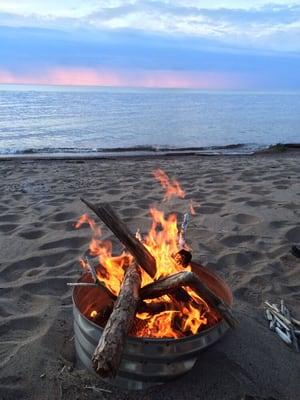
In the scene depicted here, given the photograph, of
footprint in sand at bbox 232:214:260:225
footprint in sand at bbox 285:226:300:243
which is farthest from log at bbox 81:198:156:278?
footprint in sand at bbox 232:214:260:225

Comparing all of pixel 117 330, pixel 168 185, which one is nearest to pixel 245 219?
pixel 168 185

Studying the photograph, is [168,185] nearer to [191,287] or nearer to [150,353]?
[191,287]

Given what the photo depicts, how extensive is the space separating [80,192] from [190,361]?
216 inches

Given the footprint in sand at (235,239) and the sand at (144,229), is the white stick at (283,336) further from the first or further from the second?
the footprint in sand at (235,239)

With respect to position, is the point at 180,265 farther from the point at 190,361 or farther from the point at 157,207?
the point at 157,207

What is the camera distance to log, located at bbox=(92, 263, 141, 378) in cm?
205

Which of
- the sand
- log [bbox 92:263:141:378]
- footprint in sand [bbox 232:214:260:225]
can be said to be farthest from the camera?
footprint in sand [bbox 232:214:260:225]

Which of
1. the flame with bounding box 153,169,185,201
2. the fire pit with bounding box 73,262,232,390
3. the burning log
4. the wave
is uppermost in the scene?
the burning log

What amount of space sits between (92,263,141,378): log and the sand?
63 centimetres

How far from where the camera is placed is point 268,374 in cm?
286

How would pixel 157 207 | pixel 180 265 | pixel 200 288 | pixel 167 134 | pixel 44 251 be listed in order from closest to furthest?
1. pixel 200 288
2. pixel 180 265
3. pixel 44 251
4. pixel 157 207
5. pixel 167 134

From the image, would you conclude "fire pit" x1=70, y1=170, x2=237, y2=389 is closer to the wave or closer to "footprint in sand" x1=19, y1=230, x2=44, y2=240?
"footprint in sand" x1=19, y1=230, x2=44, y2=240

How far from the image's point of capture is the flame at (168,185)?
7.27 meters

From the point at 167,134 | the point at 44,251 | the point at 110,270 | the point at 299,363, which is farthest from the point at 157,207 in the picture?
the point at 167,134
